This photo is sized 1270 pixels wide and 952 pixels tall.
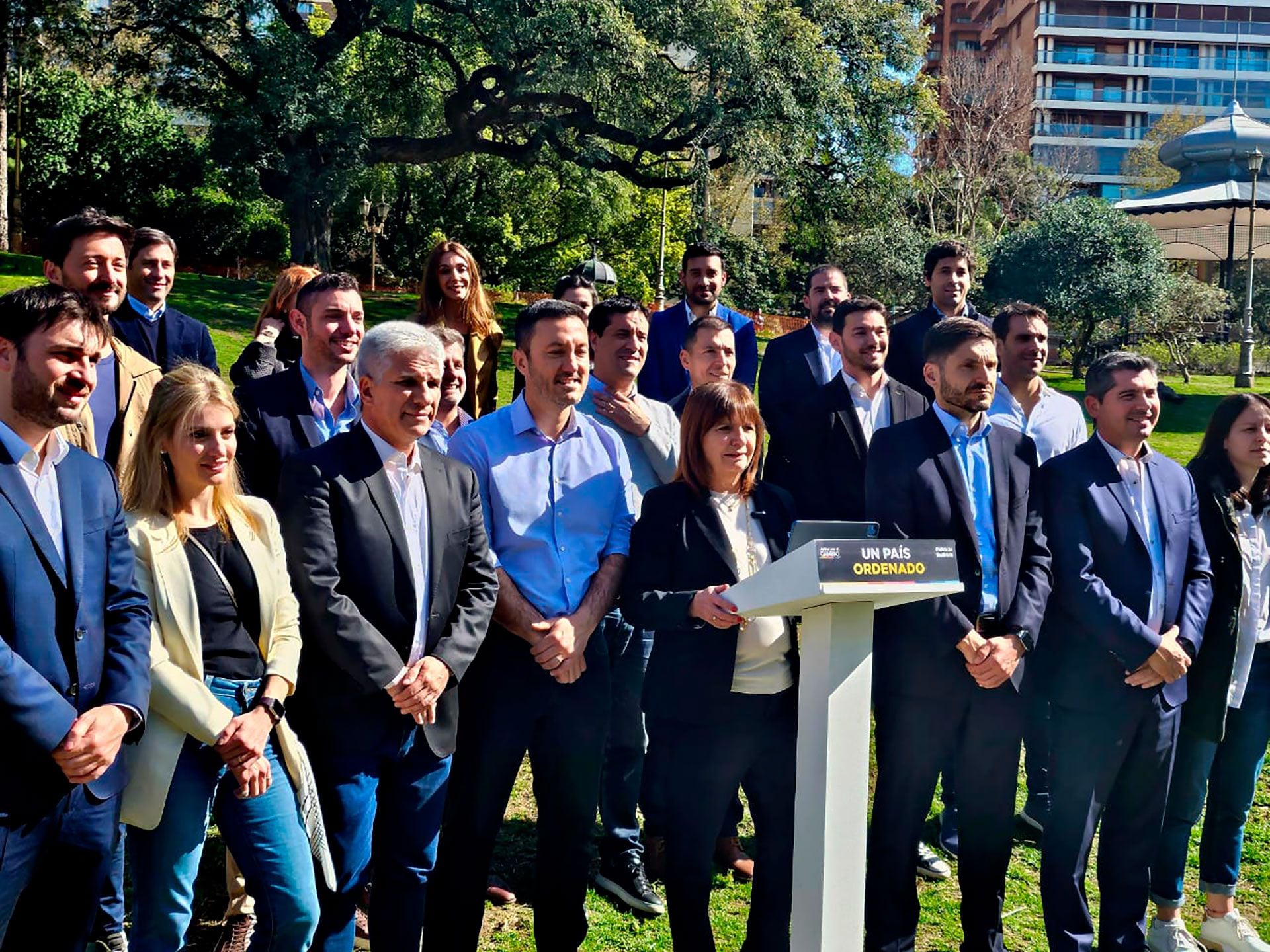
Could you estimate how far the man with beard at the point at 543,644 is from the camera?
3.82 metres

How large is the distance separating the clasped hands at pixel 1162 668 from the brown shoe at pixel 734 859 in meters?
1.78

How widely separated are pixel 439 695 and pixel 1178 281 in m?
27.5

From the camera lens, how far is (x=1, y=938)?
2998 millimetres

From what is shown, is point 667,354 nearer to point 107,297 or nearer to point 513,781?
point 107,297

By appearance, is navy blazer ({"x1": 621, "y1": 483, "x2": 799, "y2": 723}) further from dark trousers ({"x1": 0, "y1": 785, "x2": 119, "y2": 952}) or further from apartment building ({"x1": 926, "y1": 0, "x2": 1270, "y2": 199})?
apartment building ({"x1": 926, "y1": 0, "x2": 1270, "y2": 199})

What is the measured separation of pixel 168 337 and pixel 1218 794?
4930 millimetres

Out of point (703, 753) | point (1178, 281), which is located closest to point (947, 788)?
point (703, 753)

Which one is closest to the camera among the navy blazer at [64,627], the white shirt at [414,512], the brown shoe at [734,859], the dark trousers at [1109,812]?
the navy blazer at [64,627]

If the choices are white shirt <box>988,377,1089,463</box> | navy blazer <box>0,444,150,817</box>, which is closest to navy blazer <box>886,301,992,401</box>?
white shirt <box>988,377,1089,463</box>

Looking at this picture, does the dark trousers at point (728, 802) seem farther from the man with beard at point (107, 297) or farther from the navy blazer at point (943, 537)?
the man with beard at point (107, 297)

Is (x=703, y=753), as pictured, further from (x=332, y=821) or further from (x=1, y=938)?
(x=1, y=938)

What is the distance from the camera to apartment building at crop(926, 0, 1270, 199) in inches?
3236

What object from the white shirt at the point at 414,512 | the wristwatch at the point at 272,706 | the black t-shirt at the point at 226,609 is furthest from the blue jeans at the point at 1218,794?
the black t-shirt at the point at 226,609

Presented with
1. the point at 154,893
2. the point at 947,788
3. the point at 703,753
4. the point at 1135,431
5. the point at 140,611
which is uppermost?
the point at 1135,431
